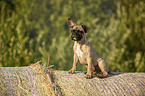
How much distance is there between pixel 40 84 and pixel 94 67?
130cm

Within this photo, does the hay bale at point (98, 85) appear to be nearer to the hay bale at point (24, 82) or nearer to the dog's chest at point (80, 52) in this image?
the hay bale at point (24, 82)

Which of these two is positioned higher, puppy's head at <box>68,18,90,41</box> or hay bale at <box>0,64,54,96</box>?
puppy's head at <box>68,18,90,41</box>

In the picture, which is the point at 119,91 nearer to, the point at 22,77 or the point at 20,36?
the point at 22,77

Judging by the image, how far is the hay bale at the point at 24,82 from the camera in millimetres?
4069

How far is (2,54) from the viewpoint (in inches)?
433

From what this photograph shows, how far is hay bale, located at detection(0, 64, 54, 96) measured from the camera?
4069mm

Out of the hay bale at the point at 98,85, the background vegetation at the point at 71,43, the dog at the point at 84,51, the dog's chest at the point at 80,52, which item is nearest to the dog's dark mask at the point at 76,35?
the dog at the point at 84,51

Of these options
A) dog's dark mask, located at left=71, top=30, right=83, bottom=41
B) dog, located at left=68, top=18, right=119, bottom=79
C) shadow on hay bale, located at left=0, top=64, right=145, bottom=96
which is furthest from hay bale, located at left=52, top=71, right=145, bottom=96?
dog's dark mask, located at left=71, top=30, right=83, bottom=41

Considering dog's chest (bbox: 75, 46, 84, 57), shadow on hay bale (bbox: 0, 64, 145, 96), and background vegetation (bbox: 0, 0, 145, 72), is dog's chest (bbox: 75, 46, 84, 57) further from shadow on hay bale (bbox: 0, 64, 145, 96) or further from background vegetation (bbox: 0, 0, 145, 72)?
background vegetation (bbox: 0, 0, 145, 72)

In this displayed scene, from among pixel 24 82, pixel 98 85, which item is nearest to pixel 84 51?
pixel 98 85

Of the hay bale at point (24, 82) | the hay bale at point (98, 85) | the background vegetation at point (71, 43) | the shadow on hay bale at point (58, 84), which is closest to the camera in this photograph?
the hay bale at point (24, 82)

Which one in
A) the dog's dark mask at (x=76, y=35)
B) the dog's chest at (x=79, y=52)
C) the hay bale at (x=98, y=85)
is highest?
the dog's dark mask at (x=76, y=35)

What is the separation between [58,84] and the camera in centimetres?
451

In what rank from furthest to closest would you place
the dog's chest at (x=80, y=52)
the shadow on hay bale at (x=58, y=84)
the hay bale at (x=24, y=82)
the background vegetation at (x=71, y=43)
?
1. the background vegetation at (x=71, y=43)
2. the dog's chest at (x=80, y=52)
3. the shadow on hay bale at (x=58, y=84)
4. the hay bale at (x=24, y=82)
